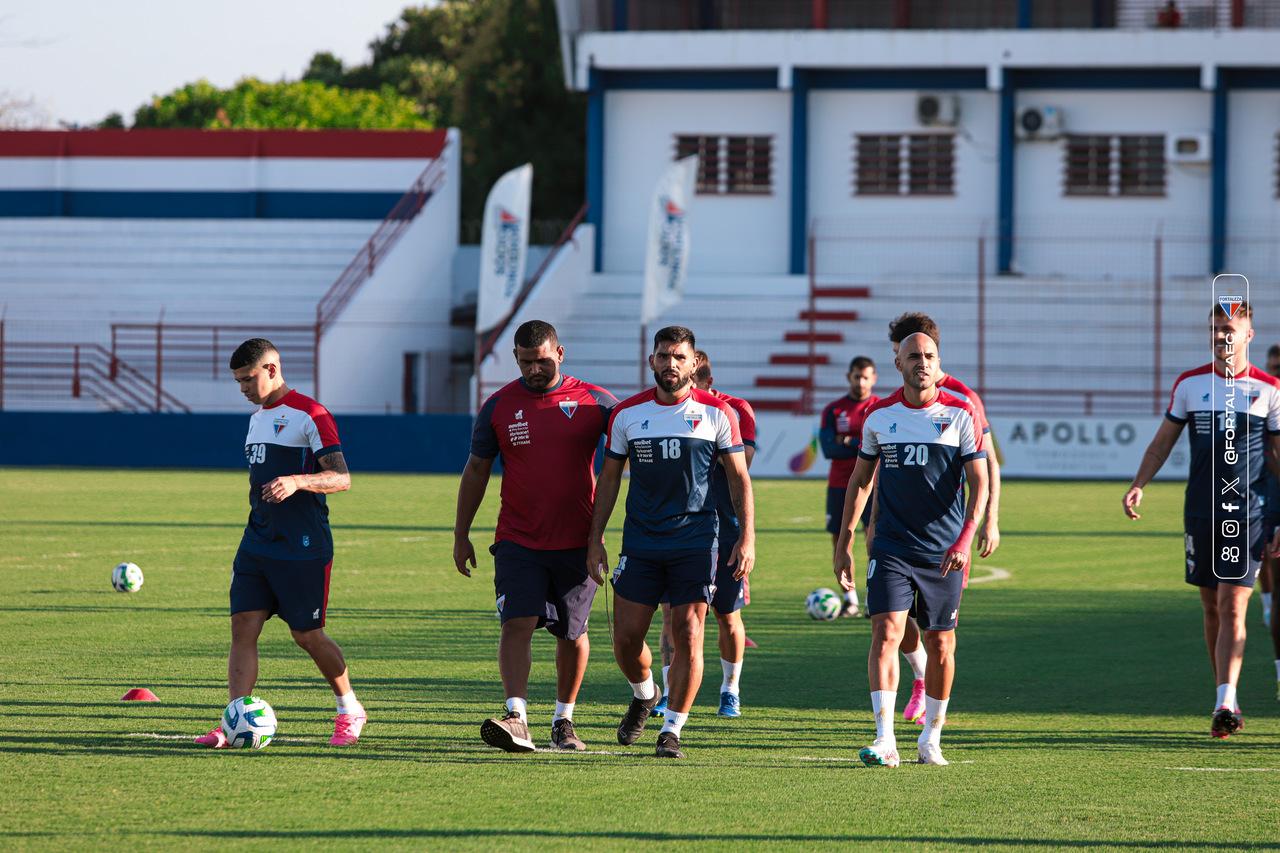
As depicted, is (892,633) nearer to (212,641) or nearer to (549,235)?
(212,641)

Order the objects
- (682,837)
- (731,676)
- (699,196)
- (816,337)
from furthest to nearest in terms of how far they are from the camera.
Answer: (699,196), (816,337), (731,676), (682,837)

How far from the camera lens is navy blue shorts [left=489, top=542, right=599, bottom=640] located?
27.7 ft

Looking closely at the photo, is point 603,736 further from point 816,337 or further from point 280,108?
point 280,108

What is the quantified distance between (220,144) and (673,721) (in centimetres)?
A: 4033

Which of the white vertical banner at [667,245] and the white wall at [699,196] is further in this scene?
the white wall at [699,196]

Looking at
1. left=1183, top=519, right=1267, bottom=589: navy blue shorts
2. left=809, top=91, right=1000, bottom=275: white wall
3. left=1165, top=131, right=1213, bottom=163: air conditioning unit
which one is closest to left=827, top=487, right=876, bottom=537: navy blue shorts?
left=1183, top=519, right=1267, bottom=589: navy blue shorts

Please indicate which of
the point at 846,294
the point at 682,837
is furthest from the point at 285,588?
the point at 846,294

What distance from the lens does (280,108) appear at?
67.7 metres

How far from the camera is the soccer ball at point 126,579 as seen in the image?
14.7 metres

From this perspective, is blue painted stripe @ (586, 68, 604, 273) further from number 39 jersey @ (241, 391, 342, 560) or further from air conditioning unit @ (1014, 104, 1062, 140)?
number 39 jersey @ (241, 391, 342, 560)

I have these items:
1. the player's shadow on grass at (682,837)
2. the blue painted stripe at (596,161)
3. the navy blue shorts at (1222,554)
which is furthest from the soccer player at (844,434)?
the blue painted stripe at (596,161)

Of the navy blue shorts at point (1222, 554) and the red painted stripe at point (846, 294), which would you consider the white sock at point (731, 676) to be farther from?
the red painted stripe at point (846, 294)

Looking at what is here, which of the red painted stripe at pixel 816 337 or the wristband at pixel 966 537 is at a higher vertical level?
the red painted stripe at pixel 816 337

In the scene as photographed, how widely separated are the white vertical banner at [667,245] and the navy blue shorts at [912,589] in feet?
89.2
